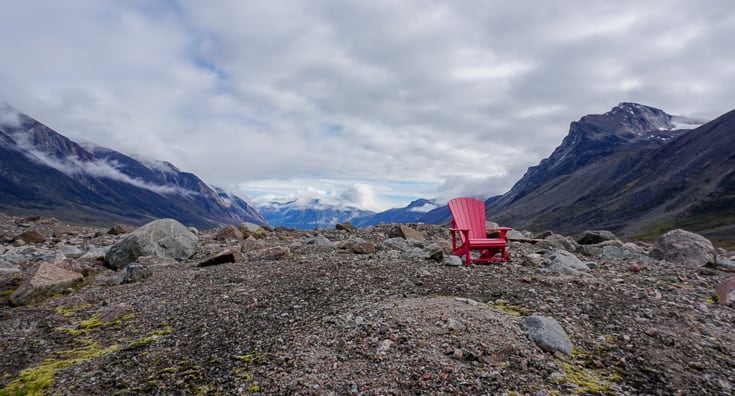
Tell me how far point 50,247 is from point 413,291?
19583 mm

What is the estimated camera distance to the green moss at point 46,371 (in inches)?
204

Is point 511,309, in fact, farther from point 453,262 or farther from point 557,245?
point 557,245

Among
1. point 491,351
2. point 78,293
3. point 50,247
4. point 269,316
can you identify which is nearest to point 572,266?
point 491,351

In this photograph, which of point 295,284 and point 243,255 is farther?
point 243,255

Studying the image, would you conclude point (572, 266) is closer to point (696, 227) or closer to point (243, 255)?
point (243, 255)

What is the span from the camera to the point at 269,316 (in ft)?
23.3

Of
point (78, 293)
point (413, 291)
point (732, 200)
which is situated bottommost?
point (78, 293)

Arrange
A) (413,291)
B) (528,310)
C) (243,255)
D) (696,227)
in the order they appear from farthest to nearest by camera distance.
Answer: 1. (696,227)
2. (243,255)
3. (413,291)
4. (528,310)

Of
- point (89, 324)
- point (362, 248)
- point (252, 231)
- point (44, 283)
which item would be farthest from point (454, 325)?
point (252, 231)

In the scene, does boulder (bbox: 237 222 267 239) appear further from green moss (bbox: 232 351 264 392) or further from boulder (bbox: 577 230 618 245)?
boulder (bbox: 577 230 618 245)

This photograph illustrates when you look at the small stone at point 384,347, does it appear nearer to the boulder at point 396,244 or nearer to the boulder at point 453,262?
the boulder at point 453,262

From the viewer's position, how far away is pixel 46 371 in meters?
5.68

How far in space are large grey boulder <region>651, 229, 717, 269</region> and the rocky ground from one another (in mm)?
2657

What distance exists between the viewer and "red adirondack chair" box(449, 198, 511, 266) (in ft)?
37.7
